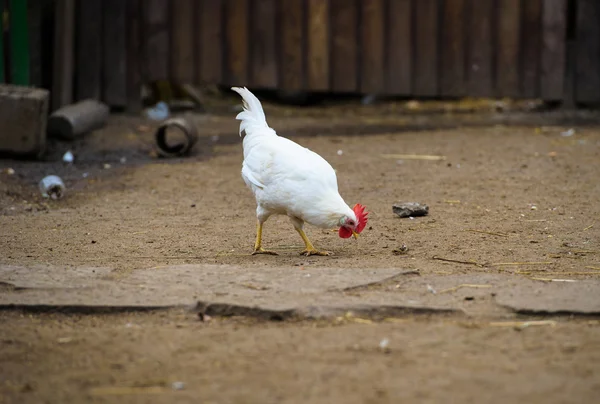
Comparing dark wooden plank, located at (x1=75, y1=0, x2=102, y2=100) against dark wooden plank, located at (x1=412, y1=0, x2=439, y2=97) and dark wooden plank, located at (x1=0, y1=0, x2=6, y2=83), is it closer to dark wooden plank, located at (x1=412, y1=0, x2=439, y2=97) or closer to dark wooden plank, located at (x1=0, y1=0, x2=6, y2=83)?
dark wooden plank, located at (x1=0, y1=0, x2=6, y2=83)

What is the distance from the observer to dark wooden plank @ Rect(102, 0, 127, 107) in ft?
35.6

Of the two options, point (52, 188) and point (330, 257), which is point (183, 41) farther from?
point (330, 257)

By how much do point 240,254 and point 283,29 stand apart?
5.95 metres

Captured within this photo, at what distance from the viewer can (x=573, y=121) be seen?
1065 centimetres

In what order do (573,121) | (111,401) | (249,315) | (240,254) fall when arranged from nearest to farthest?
1. (111,401)
2. (249,315)
3. (240,254)
4. (573,121)

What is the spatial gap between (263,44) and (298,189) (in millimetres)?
6092

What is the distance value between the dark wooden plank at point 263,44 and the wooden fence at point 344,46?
0.04 ft

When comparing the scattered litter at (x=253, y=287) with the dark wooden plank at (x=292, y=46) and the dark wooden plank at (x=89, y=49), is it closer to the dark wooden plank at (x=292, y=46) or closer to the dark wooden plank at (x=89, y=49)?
the dark wooden plank at (x=292, y=46)

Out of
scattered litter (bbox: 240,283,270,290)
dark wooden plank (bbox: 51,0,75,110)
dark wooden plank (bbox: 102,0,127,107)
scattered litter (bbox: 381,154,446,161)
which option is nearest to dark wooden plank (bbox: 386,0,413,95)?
scattered litter (bbox: 381,154,446,161)

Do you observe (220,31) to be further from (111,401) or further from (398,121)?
(111,401)

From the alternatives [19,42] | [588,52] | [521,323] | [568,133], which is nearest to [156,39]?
[19,42]

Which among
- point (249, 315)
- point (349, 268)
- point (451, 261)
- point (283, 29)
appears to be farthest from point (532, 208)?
point (283, 29)

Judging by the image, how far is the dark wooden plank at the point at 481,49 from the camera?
10.7 metres

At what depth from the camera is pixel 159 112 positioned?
11.2 m
